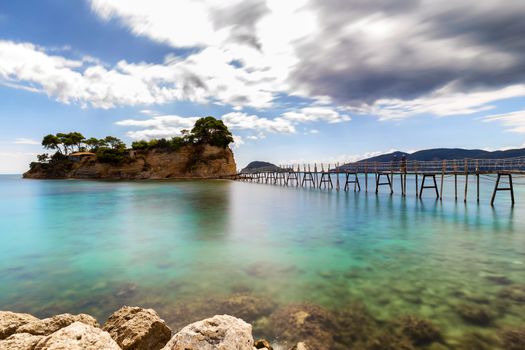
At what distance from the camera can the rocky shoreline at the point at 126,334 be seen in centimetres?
293

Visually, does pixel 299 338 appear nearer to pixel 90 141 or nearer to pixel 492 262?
pixel 492 262

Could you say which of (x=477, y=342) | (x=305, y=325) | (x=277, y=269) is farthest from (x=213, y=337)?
(x=277, y=269)

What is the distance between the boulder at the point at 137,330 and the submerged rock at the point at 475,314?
6.12 metres

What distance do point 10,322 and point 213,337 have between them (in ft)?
10.1

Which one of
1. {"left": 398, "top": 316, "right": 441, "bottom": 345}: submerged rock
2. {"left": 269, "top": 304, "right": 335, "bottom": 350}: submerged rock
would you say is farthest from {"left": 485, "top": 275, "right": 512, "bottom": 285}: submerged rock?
{"left": 269, "top": 304, "right": 335, "bottom": 350}: submerged rock

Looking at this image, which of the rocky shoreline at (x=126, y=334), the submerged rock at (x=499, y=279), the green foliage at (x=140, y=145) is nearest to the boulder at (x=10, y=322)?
the rocky shoreline at (x=126, y=334)

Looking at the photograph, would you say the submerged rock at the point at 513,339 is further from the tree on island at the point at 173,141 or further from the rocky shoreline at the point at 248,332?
the tree on island at the point at 173,141

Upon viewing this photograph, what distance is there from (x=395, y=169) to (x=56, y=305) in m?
32.8

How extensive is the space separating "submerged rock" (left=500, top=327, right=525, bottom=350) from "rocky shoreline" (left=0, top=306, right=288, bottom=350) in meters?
3.98

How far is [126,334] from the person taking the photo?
4047 millimetres

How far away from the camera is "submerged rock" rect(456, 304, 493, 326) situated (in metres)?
5.97

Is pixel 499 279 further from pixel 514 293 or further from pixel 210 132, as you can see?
pixel 210 132

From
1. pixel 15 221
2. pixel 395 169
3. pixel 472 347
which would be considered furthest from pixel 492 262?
pixel 15 221

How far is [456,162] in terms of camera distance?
25609 millimetres
